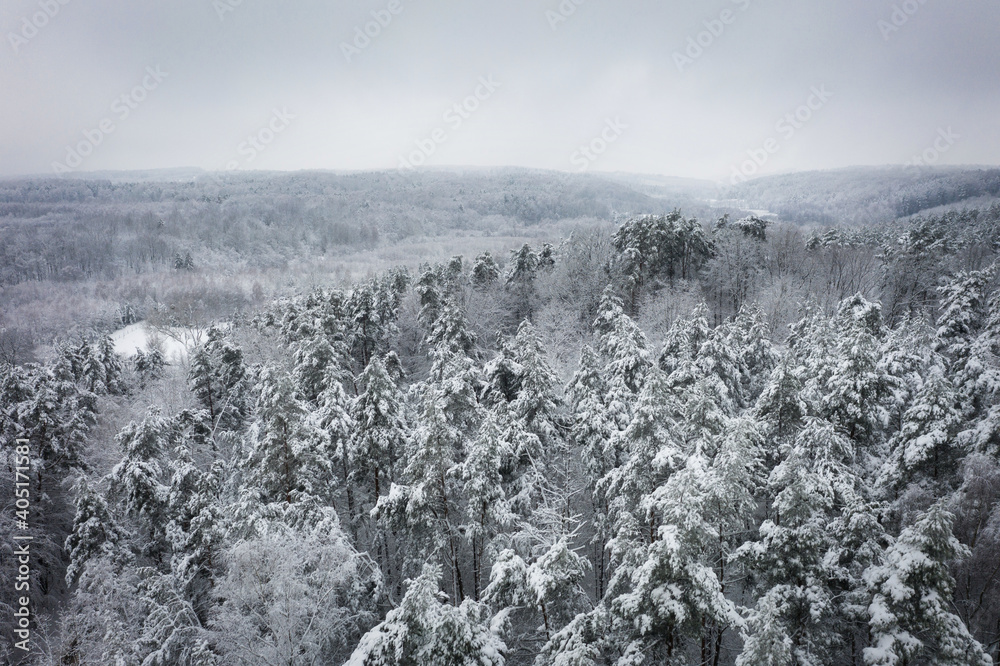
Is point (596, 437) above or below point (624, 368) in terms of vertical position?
below

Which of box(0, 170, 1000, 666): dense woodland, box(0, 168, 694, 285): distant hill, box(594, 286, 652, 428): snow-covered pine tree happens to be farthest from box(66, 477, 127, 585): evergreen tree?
box(0, 168, 694, 285): distant hill

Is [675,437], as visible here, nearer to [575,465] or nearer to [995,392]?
[575,465]

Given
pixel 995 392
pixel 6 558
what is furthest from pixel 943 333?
pixel 6 558

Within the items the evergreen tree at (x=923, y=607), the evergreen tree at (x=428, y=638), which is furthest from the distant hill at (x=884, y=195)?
the evergreen tree at (x=428, y=638)

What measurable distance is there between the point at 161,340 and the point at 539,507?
2172 inches

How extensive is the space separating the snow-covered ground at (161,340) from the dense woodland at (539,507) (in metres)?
18.1

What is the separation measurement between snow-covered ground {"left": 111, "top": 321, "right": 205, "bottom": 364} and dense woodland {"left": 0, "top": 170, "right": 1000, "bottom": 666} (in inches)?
711

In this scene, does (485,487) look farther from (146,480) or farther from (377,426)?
(146,480)

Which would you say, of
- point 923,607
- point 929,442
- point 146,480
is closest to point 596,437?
point 923,607

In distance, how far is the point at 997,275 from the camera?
1560 inches

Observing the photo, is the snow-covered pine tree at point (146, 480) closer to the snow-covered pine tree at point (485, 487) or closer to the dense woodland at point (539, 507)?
the dense woodland at point (539, 507)

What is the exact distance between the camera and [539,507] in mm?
19938

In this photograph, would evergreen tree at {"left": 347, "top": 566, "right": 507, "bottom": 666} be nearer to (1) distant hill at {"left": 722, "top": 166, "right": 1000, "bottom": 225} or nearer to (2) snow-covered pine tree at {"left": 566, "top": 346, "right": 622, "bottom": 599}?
(2) snow-covered pine tree at {"left": 566, "top": 346, "right": 622, "bottom": 599}

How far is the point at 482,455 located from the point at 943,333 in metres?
30.7
